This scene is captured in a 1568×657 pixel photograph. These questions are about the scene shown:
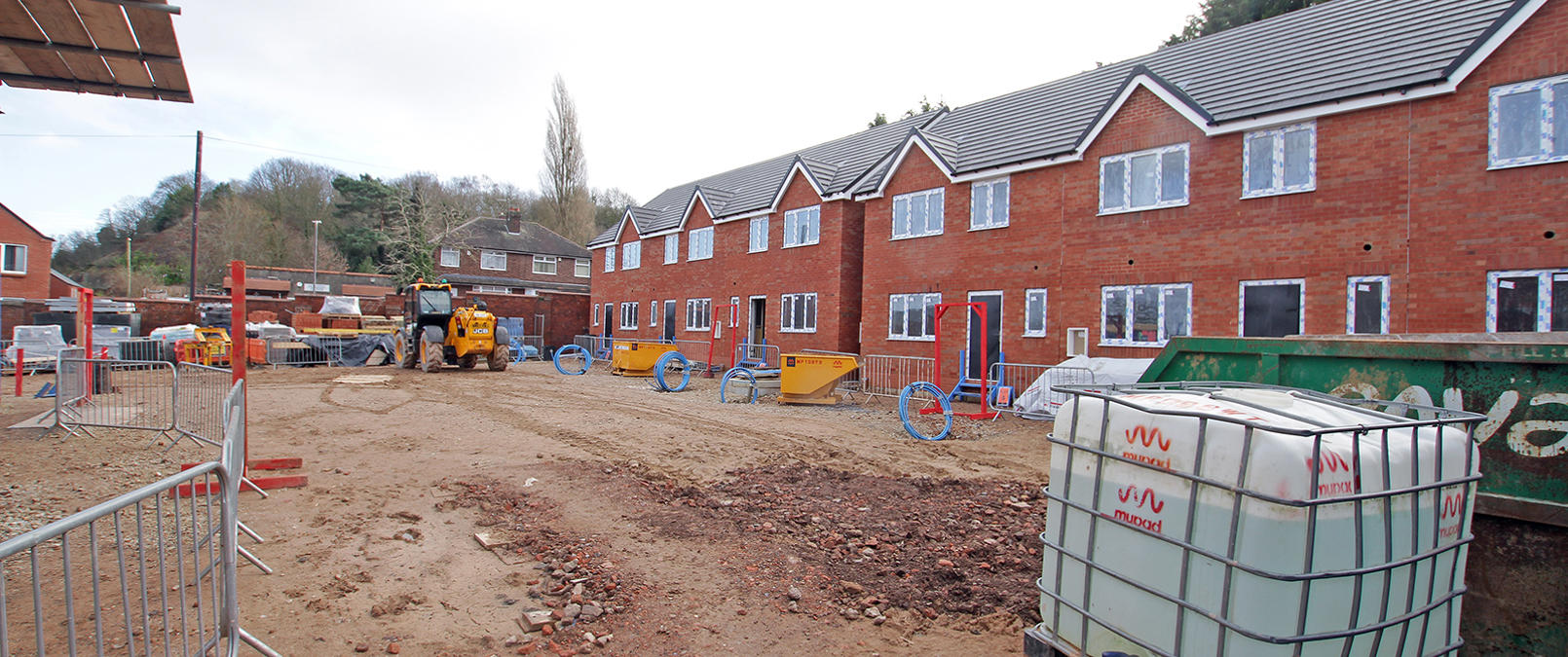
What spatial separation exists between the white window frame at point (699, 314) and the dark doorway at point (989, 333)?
1194 cm

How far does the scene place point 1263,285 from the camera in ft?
44.1

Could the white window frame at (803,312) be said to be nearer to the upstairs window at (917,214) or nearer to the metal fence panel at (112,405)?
the upstairs window at (917,214)

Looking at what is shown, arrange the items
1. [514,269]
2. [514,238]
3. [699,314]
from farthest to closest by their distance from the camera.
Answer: [514,238] → [514,269] → [699,314]

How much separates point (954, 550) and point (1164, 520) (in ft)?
10.0

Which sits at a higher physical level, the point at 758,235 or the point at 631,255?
the point at 758,235

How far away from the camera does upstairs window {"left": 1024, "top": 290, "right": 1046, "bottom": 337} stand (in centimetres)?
1659

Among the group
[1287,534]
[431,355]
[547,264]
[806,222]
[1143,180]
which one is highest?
[547,264]

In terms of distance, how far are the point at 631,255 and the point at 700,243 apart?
617cm

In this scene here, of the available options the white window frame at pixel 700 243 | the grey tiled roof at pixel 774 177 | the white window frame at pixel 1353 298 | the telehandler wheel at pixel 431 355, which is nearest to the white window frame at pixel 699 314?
the white window frame at pixel 700 243

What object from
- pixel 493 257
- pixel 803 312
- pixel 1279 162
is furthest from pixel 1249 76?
pixel 493 257

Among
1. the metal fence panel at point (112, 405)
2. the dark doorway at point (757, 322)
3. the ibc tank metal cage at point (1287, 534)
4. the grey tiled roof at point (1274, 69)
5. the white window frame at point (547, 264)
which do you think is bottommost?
the metal fence panel at point (112, 405)

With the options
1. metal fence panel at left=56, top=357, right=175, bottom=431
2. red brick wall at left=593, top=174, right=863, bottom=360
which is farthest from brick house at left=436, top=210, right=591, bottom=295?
metal fence panel at left=56, top=357, right=175, bottom=431

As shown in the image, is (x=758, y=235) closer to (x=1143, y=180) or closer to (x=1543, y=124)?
(x=1143, y=180)

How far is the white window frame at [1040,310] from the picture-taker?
16.5 meters
